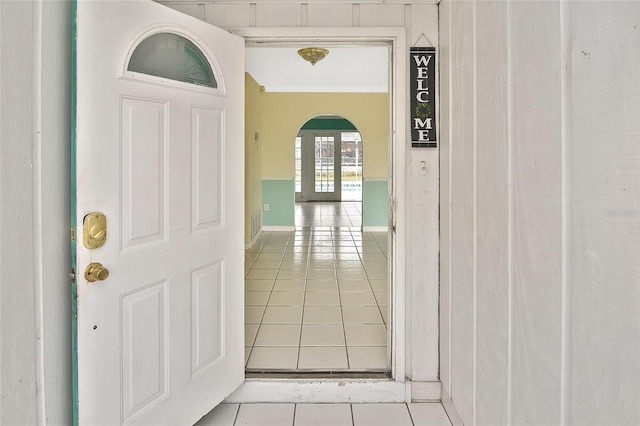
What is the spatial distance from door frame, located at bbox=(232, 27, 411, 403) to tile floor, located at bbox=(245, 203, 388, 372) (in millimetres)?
192

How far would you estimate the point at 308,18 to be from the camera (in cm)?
241

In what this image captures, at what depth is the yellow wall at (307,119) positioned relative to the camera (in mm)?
8453

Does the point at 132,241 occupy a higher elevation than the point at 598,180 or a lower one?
lower

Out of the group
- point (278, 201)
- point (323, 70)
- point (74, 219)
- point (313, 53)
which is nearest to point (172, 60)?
point (74, 219)

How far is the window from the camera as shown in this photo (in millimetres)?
1859

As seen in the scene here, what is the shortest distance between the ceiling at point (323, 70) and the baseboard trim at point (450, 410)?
3.93m

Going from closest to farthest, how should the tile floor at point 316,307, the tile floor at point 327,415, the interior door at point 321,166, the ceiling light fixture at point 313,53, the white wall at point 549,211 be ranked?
the white wall at point 549,211
the tile floor at point 327,415
the tile floor at point 316,307
the ceiling light fixture at point 313,53
the interior door at point 321,166

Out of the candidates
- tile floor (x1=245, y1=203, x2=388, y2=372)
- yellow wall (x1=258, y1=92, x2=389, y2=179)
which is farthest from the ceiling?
tile floor (x1=245, y1=203, x2=388, y2=372)

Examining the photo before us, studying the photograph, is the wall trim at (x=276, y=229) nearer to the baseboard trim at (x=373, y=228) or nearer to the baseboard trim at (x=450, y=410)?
the baseboard trim at (x=373, y=228)

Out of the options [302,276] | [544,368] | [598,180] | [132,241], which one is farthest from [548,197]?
[302,276]

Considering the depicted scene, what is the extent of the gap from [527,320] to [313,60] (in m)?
4.38

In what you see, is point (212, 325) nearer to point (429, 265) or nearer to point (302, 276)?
point (429, 265)

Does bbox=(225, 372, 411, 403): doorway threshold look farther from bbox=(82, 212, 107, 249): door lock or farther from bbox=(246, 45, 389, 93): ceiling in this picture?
bbox=(246, 45, 389, 93): ceiling

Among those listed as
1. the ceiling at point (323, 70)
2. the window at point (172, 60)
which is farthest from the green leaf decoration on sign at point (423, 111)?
the ceiling at point (323, 70)
